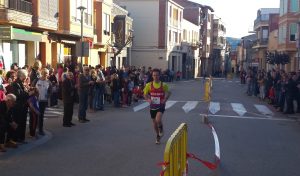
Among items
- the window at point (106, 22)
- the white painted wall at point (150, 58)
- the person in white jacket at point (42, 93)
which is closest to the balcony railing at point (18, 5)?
the person in white jacket at point (42, 93)

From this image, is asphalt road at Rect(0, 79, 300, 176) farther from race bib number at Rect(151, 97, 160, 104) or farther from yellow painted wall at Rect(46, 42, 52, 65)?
yellow painted wall at Rect(46, 42, 52, 65)

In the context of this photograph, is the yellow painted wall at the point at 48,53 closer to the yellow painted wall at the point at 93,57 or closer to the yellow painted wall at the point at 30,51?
the yellow painted wall at the point at 30,51

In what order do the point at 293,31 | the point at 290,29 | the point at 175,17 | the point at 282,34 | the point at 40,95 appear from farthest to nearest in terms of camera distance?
the point at 175,17
the point at 282,34
the point at 290,29
the point at 293,31
the point at 40,95

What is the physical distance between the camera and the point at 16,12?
21.5 metres

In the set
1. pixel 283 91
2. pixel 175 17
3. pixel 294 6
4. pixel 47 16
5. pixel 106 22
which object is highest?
pixel 175 17

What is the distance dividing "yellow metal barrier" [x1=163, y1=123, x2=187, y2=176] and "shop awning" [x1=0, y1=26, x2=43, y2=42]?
51.0 ft

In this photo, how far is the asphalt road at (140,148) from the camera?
8.96 metres

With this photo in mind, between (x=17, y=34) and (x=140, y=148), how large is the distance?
1301 cm

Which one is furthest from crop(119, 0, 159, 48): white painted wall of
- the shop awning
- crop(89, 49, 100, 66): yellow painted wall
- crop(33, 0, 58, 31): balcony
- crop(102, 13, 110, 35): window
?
the shop awning

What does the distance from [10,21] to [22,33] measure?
1.80 m

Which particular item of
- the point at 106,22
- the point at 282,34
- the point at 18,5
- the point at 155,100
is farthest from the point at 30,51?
the point at 282,34

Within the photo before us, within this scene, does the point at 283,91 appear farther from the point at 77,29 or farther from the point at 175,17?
the point at 175,17

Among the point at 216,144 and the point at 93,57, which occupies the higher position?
the point at 93,57

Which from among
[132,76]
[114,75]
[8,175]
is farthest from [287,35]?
[8,175]
